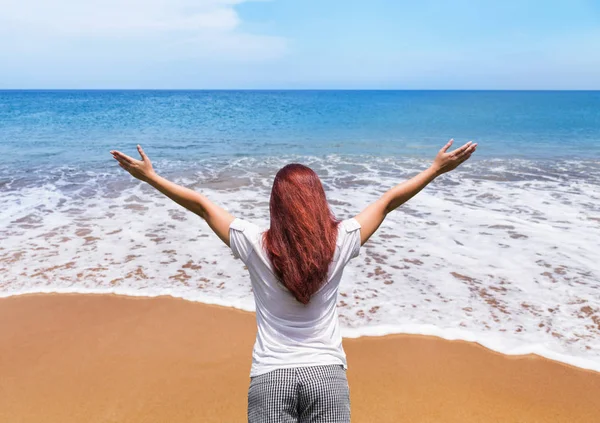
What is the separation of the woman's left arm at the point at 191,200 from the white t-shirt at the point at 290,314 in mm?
119

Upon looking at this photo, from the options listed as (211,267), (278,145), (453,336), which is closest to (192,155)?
(278,145)

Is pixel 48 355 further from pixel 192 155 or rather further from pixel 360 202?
pixel 192 155

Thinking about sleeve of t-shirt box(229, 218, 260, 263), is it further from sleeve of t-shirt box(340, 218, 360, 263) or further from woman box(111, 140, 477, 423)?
sleeve of t-shirt box(340, 218, 360, 263)

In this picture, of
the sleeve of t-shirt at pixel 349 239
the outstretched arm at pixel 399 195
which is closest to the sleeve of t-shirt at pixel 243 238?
the sleeve of t-shirt at pixel 349 239

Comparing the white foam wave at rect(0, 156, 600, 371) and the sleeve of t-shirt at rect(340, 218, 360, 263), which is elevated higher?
the sleeve of t-shirt at rect(340, 218, 360, 263)

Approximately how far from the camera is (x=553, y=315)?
5.43 meters

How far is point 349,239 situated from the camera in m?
2.07

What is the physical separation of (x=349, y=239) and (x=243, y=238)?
0.46m

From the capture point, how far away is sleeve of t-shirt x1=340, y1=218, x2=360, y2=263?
6.73 ft

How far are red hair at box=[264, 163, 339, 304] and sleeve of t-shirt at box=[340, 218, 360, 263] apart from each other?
77 mm

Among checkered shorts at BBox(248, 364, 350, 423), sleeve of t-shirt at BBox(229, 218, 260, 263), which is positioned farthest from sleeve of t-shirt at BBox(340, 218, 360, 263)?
checkered shorts at BBox(248, 364, 350, 423)

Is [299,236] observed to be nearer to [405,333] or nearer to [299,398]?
[299,398]

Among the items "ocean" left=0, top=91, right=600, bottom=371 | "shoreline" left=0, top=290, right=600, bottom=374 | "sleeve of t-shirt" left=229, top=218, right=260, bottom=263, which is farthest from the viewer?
"ocean" left=0, top=91, right=600, bottom=371

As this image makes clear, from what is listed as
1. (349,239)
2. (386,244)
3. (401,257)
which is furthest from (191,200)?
(386,244)
